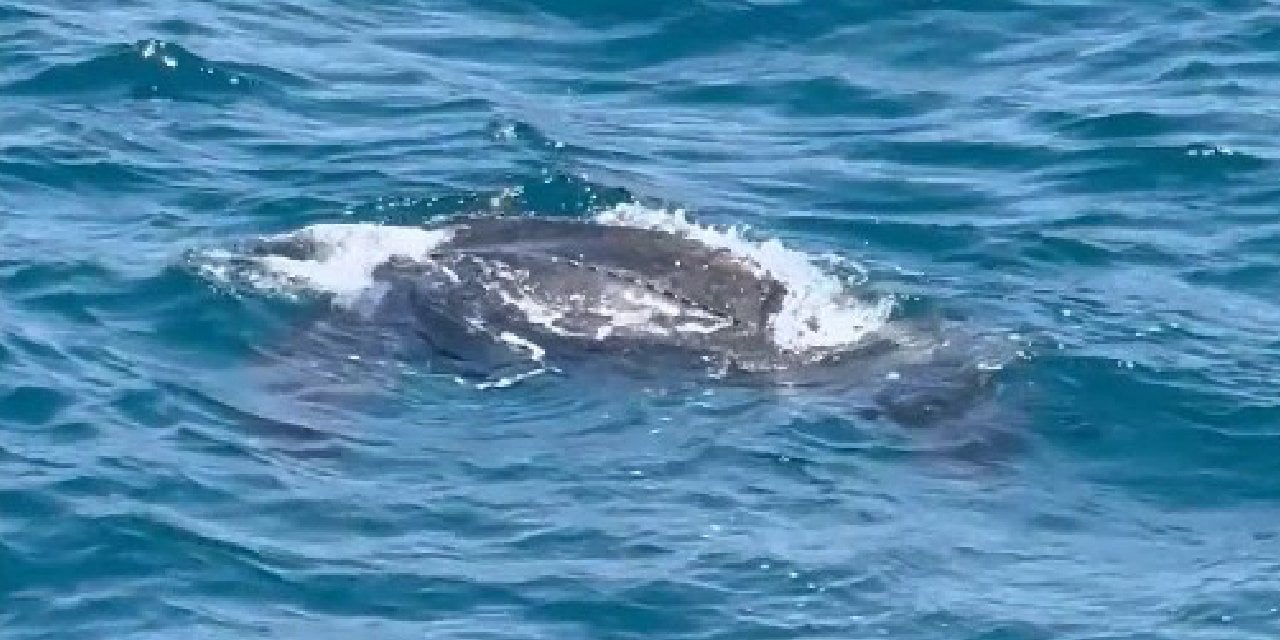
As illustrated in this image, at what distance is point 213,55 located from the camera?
2814cm

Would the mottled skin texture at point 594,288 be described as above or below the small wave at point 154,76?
below

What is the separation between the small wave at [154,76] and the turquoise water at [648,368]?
2.0 inches

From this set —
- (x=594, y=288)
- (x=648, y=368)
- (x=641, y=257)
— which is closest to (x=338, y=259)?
(x=594, y=288)

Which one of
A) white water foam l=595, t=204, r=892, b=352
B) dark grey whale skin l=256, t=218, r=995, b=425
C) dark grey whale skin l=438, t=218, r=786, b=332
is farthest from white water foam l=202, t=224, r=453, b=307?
white water foam l=595, t=204, r=892, b=352

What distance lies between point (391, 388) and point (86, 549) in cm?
353

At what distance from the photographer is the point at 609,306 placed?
2084cm

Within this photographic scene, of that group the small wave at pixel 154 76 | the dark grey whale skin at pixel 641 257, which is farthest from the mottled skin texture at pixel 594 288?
the small wave at pixel 154 76

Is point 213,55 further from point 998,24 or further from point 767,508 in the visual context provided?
point 767,508

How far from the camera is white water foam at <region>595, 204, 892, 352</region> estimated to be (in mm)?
20922

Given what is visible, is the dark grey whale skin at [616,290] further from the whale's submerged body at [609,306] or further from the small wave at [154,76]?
the small wave at [154,76]

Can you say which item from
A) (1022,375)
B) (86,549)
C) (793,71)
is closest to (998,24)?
(793,71)

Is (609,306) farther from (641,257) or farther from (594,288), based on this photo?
(641,257)

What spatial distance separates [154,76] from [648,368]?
9277 millimetres

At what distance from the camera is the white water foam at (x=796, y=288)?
68.6ft
